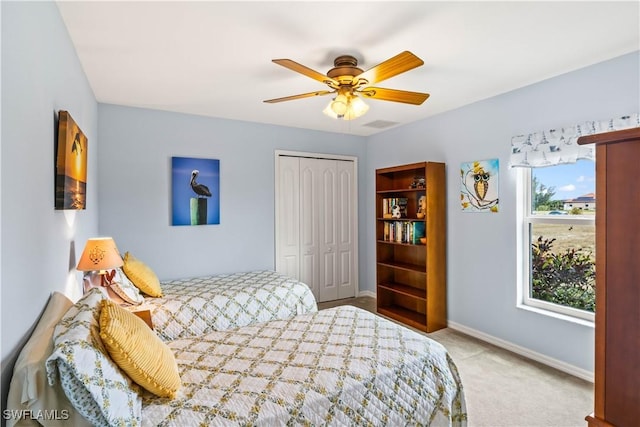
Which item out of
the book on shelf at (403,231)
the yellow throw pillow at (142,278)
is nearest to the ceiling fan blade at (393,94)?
the book on shelf at (403,231)

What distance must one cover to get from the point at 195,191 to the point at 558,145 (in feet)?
11.8

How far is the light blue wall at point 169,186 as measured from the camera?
143 inches

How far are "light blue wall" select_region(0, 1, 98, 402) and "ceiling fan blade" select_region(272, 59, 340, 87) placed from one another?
3.60 feet

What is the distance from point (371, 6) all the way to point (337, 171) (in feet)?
A: 10.2

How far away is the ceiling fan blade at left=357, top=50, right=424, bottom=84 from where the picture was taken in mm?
1952

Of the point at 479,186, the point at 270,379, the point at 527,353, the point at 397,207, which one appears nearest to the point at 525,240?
the point at 479,186

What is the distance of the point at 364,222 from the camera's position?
5.20 m

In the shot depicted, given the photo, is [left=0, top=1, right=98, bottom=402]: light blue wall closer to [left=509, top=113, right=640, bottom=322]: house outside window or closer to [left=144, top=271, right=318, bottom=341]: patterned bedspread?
[left=144, top=271, right=318, bottom=341]: patterned bedspread

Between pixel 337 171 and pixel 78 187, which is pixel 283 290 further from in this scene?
pixel 337 171

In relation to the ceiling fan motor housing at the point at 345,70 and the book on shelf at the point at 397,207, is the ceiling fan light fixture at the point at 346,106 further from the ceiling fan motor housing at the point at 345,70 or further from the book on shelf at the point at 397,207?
the book on shelf at the point at 397,207

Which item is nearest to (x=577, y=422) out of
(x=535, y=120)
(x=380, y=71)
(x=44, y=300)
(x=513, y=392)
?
(x=513, y=392)

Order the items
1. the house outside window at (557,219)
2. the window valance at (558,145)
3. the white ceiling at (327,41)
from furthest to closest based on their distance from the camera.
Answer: the house outside window at (557,219), the window valance at (558,145), the white ceiling at (327,41)

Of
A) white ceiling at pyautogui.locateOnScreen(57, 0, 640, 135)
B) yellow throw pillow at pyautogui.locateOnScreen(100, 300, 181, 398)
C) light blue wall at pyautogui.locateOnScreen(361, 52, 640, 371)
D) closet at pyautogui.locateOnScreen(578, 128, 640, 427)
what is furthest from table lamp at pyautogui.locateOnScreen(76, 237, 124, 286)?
light blue wall at pyautogui.locateOnScreen(361, 52, 640, 371)

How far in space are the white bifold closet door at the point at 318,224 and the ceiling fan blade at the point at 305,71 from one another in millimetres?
2188
